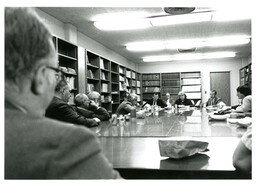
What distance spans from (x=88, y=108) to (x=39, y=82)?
3.91 metres

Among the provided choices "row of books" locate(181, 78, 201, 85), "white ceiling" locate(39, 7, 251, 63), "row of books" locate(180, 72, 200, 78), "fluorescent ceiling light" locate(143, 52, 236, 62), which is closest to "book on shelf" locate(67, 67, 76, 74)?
"white ceiling" locate(39, 7, 251, 63)

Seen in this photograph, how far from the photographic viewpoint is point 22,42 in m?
0.62

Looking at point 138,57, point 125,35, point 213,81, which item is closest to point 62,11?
point 125,35

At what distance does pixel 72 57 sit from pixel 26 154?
16.4 ft

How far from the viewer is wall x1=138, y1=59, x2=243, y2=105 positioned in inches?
433

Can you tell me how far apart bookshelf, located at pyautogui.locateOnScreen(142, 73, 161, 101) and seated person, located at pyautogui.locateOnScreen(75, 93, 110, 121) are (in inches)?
286

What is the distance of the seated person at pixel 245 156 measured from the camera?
1.20m

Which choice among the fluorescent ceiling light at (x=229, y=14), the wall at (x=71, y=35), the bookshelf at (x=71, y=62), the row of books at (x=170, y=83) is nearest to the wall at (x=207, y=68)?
the row of books at (x=170, y=83)

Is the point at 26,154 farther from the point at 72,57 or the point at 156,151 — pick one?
the point at 72,57

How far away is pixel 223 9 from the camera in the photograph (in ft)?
15.1

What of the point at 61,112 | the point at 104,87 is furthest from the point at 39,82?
the point at 104,87

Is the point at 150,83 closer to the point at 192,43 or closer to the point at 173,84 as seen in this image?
the point at 173,84

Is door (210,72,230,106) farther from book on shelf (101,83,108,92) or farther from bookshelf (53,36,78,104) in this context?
bookshelf (53,36,78,104)
